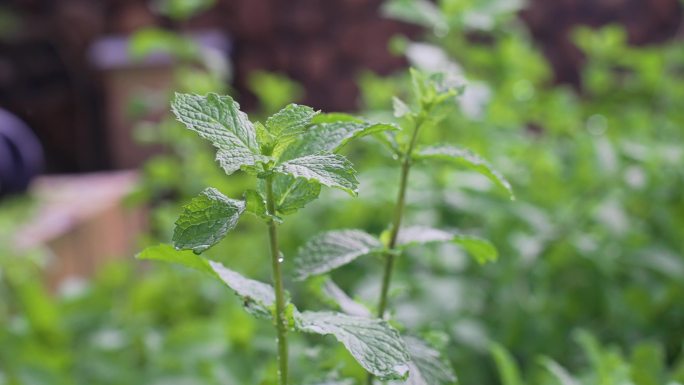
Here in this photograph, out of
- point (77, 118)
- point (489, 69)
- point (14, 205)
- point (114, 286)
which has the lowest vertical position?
point (77, 118)

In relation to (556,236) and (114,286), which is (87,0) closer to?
(114,286)

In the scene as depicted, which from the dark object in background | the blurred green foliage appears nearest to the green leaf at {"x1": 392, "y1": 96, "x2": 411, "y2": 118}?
the blurred green foliage

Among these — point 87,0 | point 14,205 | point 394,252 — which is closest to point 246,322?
point 394,252

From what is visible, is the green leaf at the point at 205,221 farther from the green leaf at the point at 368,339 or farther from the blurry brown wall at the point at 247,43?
the blurry brown wall at the point at 247,43

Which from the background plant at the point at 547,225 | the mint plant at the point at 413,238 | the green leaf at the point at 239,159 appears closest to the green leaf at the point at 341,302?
the mint plant at the point at 413,238

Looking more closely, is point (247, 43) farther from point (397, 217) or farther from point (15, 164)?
point (397, 217)

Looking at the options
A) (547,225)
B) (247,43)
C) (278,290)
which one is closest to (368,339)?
(278,290)

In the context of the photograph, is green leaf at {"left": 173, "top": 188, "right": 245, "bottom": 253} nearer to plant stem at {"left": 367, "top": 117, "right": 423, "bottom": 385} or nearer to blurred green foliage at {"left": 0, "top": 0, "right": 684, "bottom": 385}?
plant stem at {"left": 367, "top": 117, "right": 423, "bottom": 385}
